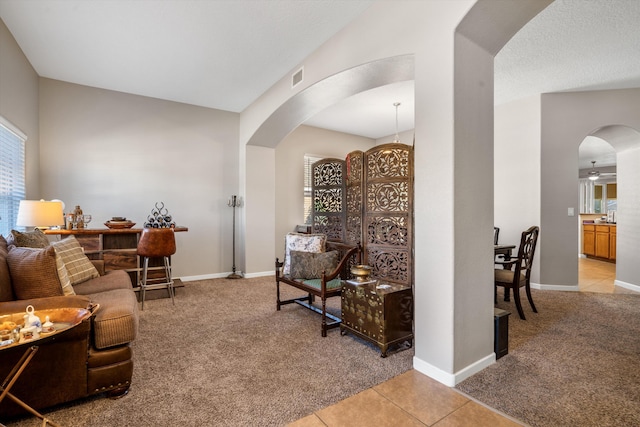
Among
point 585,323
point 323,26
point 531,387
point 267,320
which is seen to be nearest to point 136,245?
point 267,320

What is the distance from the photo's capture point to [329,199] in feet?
12.5

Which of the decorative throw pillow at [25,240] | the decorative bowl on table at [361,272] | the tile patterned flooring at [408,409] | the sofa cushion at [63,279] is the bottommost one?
the tile patterned flooring at [408,409]

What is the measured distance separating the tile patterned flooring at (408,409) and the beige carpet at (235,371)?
80mm

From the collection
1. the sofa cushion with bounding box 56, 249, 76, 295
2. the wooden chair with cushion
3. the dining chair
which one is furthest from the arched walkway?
the sofa cushion with bounding box 56, 249, 76, 295

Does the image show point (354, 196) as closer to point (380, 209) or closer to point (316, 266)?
point (380, 209)

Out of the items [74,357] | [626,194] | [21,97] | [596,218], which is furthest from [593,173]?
[21,97]

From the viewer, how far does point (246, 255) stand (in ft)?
17.2

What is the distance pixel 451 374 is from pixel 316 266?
1555 millimetres

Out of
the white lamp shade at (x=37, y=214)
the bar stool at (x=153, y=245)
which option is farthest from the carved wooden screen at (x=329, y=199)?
the white lamp shade at (x=37, y=214)

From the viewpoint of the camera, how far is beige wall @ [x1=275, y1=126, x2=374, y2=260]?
5.94 m

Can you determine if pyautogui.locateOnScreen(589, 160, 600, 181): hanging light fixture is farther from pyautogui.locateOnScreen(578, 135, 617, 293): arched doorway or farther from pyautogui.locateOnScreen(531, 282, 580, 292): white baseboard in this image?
pyautogui.locateOnScreen(531, 282, 580, 292): white baseboard

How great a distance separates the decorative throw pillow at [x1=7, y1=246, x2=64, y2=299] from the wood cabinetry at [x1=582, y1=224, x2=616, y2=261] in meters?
9.46

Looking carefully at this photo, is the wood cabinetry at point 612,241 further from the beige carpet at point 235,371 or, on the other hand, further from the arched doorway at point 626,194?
the beige carpet at point 235,371

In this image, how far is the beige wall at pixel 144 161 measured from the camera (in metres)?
4.20
